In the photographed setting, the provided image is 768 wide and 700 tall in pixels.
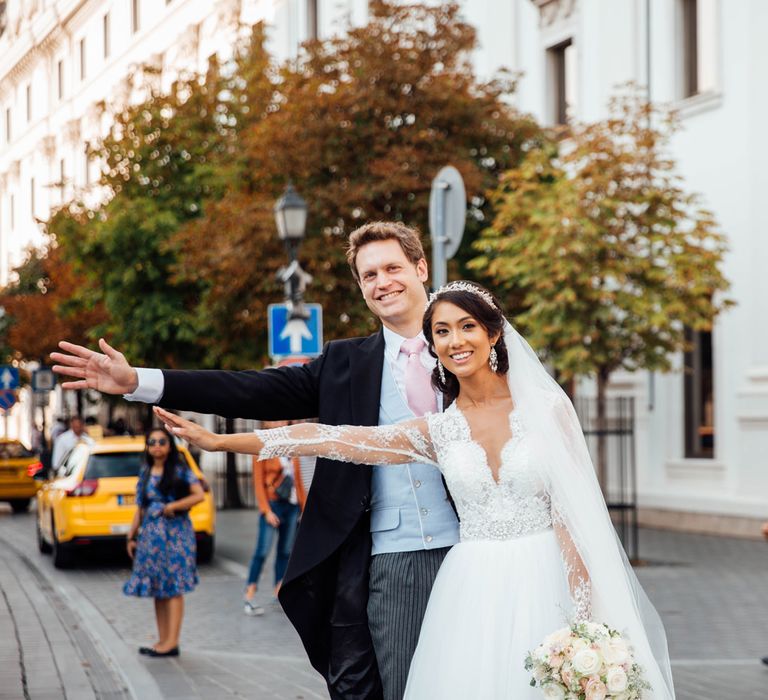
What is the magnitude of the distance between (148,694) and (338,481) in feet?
14.9

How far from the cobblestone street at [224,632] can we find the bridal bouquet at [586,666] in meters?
4.33

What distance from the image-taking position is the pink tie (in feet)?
15.2

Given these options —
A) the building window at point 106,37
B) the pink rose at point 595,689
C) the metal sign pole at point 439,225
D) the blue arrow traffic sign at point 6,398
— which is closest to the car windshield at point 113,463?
the metal sign pole at point 439,225

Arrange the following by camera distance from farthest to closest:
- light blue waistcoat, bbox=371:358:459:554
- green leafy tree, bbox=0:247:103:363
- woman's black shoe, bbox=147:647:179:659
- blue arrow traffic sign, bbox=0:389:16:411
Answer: green leafy tree, bbox=0:247:103:363 → blue arrow traffic sign, bbox=0:389:16:411 → woman's black shoe, bbox=147:647:179:659 → light blue waistcoat, bbox=371:358:459:554

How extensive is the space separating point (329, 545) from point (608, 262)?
11.2m

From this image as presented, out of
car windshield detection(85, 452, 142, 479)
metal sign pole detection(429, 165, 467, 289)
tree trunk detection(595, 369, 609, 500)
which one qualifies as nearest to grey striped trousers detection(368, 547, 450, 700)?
metal sign pole detection(429, 165, 467, 289)

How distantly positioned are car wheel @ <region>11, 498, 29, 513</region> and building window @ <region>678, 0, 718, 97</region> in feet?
54.2

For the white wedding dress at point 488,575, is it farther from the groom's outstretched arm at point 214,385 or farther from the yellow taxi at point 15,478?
the yellow taxi at point 15,478

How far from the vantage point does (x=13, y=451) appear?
29.8 metres

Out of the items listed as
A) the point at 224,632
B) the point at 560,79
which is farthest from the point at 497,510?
the point at 560,79

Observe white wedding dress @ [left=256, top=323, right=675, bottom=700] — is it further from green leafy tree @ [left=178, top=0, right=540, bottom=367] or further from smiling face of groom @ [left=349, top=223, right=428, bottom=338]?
green leafy tree @ [left=178, top=0, right=540, bottom=367]

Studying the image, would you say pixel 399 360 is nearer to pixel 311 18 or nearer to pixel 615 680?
pixel 615 680

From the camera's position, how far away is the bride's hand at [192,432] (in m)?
4.11

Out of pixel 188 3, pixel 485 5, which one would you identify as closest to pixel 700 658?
pixel 485 5
